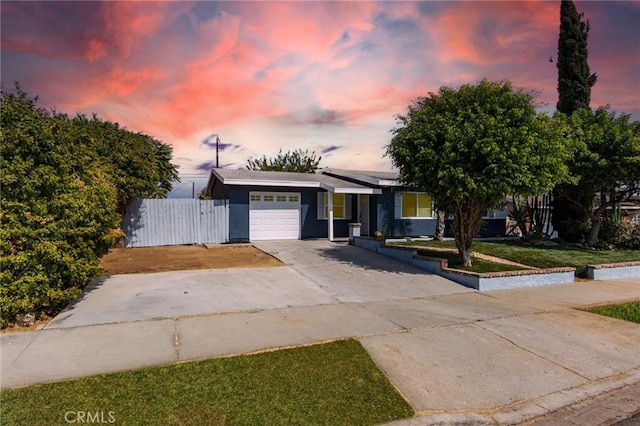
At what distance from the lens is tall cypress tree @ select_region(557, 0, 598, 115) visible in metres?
18.2

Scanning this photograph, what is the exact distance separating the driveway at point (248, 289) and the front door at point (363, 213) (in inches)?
227

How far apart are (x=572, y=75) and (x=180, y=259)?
65.6 feet

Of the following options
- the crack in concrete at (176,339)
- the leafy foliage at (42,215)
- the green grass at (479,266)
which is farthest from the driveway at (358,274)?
the leafy foliage at (42,215)

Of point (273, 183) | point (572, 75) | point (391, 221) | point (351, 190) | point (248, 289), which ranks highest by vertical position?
point (572, 75)

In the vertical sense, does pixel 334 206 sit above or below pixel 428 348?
above

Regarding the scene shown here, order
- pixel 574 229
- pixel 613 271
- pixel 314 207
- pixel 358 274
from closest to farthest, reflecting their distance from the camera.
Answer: pixel 358 274
pixel 613 271
pixel 314 207
pixel 574 229

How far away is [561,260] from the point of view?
1281cm

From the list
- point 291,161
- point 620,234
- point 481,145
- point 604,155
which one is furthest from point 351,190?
point 291,161

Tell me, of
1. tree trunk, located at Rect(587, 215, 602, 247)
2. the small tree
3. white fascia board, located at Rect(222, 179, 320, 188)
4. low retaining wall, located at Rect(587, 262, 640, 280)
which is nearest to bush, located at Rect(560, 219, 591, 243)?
tree trunk, located at Rect(587, 215, 602, 247)

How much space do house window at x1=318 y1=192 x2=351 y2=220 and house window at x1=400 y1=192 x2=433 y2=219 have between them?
268 cm

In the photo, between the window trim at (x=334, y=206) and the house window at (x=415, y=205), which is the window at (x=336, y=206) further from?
the house window at (x=415, y=205)

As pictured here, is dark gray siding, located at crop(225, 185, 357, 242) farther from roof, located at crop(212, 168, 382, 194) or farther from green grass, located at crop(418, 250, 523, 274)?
green grass, located at crop(418, 250, 523, 274)

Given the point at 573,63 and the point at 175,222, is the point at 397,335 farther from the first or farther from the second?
the point at 573,63

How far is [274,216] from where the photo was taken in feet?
55.6
